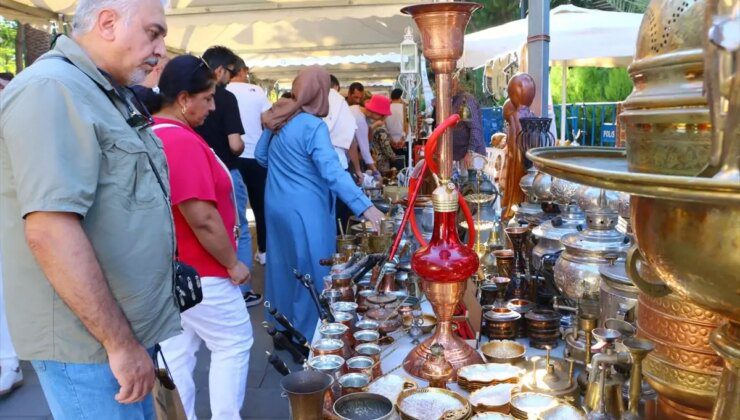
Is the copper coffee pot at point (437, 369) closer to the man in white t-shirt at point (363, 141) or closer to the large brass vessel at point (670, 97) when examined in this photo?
the large brass vessel at point (670, 97)

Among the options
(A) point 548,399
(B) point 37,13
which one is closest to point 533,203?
(A) point 548,399

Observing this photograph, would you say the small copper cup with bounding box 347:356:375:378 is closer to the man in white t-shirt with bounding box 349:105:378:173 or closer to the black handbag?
the black handbag

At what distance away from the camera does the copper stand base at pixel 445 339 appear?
5.19 feet

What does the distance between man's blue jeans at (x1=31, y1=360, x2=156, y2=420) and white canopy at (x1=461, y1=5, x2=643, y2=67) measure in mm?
4765

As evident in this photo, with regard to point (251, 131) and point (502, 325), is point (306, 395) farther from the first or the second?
point (251, 131)

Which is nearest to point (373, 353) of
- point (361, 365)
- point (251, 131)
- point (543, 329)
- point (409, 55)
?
point (361, 365)

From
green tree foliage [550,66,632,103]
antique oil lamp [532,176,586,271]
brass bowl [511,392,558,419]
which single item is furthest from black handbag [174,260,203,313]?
green tree foliage [550,66,632,103]

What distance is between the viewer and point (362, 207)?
290cm

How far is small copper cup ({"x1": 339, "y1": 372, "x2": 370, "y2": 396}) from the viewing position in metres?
1.40

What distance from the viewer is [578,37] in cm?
542

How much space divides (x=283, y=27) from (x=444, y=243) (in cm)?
695

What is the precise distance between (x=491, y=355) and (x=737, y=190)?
1.28 m

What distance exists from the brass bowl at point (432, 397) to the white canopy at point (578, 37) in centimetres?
446

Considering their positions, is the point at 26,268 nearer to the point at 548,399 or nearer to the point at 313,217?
the point at 548,399
